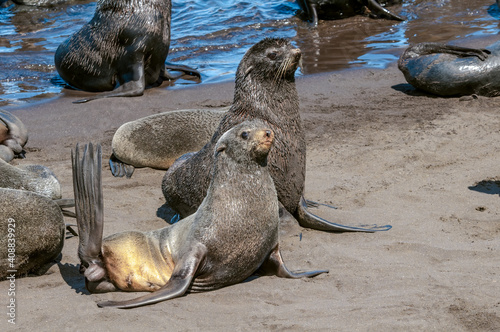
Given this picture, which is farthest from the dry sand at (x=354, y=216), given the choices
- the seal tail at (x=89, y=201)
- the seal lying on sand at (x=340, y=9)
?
the seal lying on sand at (x=340, y=9)

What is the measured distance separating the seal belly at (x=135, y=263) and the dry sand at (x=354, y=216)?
12cm

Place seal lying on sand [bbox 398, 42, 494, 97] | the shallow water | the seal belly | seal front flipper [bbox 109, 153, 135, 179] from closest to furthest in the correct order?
the seal belly
seal front flipper [bbox 109, 153, 135, 179]
seal lying on sand [bbox 398, 42, 494, 97]
the shallow water

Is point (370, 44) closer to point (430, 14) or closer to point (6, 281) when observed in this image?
point (430, 14)

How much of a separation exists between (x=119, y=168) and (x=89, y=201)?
3.24 metres

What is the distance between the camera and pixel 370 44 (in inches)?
496

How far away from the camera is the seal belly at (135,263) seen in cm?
426

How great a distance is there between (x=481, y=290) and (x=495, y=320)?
1.36 feet

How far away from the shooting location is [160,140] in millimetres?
7562

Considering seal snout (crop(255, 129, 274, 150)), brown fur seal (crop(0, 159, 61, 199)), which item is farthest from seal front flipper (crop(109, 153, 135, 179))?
seal snout (crop(255, 129, 274, 150))

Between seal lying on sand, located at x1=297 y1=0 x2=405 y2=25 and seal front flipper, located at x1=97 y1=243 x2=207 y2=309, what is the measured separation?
11.3m

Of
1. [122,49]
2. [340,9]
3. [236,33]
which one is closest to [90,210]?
[122,49]

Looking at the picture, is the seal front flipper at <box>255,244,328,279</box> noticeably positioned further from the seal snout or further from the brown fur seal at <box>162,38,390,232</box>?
the brown fur seal at <box>162,38,390,232</box>

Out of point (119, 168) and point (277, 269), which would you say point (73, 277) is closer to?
point (277, 269)

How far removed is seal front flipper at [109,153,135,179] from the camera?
7.20 metres
